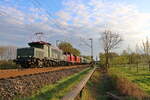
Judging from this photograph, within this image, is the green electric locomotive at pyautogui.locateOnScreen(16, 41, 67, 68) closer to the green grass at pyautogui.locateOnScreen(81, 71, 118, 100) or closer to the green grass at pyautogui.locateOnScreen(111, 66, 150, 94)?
the green grass at pyautogui.locateOnScreen(81, 71, 118, 100)

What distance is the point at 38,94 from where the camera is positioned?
30.1 feet

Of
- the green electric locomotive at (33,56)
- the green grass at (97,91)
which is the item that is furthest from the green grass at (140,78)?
the green electric locomotive at (33,56)

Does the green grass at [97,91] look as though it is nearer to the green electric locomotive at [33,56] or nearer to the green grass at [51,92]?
the green grass at [51,92]

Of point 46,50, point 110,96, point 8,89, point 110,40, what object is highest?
point 110,40

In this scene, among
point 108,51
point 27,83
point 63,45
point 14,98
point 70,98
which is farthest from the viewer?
point 63,45

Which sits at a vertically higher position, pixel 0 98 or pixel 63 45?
pixel 63 45

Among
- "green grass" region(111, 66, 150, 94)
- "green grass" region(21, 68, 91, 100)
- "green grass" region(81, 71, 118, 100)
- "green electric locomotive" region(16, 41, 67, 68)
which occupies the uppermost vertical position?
"green electric locomotive" region(16, 41, 67, 68)

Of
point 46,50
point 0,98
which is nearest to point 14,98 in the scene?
point 0,98

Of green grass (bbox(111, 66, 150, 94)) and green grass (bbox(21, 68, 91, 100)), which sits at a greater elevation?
green grass (bbox(21, 68, 91, 100))

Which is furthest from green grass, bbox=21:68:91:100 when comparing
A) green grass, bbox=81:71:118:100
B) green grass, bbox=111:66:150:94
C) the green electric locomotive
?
the green electric locomotive

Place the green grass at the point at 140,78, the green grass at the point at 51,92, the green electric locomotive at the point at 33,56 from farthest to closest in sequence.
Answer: the green electric locomotive at the point at 33,56, the green grass at the point at 140,78, the green grass at the point at 51,92

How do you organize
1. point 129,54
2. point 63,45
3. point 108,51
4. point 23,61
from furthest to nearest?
point 63,45 < point 129,54 < point 108,51 < point 23,61

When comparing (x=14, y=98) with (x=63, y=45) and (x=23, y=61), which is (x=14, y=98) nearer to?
(x=23, y=61)

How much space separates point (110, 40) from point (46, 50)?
22171 mm
